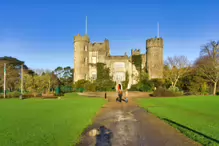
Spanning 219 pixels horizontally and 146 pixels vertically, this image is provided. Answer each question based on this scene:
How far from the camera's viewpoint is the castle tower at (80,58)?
163 ft

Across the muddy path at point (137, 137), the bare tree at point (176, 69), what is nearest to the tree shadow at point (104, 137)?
the muddy path at point (137, 137)

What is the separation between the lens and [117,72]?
51656 mm

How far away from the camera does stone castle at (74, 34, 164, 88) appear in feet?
159

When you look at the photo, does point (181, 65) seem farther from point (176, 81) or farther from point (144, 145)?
point (144, 145)

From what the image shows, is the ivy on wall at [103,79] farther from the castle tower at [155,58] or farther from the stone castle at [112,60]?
the castle tower at [155,58]

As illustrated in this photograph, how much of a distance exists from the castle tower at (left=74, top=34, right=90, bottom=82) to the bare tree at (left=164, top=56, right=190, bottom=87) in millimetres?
19740

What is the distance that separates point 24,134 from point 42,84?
36063mm

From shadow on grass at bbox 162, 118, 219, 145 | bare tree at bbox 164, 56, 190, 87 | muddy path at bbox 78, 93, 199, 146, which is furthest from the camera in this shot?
bare tree at bbox 164, 56, 190, 87

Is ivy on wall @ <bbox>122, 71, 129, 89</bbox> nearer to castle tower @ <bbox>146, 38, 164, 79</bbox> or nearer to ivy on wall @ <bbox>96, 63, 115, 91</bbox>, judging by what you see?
ivy on wall @ <bbox>96, 63, 115, 91</bbox>

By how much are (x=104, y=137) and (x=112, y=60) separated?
44.8 meters

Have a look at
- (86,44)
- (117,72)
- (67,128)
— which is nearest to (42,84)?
(86,44)

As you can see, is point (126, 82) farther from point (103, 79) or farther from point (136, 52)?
point (136, 52)

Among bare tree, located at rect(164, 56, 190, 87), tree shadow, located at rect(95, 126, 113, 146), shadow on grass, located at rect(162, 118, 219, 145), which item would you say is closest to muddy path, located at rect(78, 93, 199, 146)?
tree shadow, located at rect(95, 126, 113, 146)

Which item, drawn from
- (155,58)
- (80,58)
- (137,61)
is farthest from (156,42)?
(80,58)
